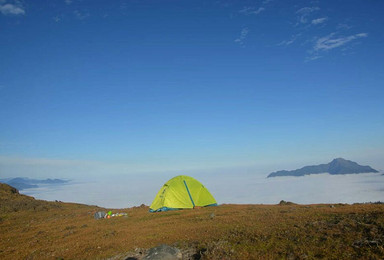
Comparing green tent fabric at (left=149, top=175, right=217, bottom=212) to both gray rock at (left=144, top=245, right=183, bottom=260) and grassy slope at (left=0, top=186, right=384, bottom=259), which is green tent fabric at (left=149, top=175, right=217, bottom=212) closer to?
grassy slope at (left=0, top=186, right=384, bottom=259)

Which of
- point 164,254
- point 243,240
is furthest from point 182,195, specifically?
point 164,254

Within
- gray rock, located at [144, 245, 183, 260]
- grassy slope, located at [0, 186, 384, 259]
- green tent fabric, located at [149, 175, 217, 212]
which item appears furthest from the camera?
green tent fabric, located at [149, 175, 217, 212]

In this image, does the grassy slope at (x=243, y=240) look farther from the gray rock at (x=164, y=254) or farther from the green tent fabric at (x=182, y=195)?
the green tent fabric at (x=182, y=195)

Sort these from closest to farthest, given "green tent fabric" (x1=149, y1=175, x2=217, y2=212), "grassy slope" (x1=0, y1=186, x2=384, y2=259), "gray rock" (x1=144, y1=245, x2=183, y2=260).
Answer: "grassy slope" (x1=0, y1=186, x2=384, y2=259)
"gray rock" (x1=144, y1=245, x2=183, y2=260)
"green tent fabric" (x1=149, y1=175, x2=217, y2=212)

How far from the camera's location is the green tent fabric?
95.8 ft

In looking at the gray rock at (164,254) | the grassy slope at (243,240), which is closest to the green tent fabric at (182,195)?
the grassy slope at (243,240)

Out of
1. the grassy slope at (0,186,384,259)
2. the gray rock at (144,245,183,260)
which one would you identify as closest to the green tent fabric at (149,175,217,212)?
the grassy slope at (0,186,384,259)

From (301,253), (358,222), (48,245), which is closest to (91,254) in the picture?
(48,245)

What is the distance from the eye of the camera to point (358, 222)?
1179cm

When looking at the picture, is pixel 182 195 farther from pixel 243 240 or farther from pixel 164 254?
pixel 164 254

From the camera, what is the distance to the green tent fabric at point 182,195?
2920 centimetres

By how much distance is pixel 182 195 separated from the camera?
29859 millimetres

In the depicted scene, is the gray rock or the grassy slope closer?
the grassy slope

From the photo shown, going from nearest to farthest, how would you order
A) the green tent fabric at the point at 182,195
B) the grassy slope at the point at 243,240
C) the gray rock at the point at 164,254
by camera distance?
the grassy slope at the point at 243,240 → the gray rock at the point at 164,254 → the green tent fabric at the point at 182,195
